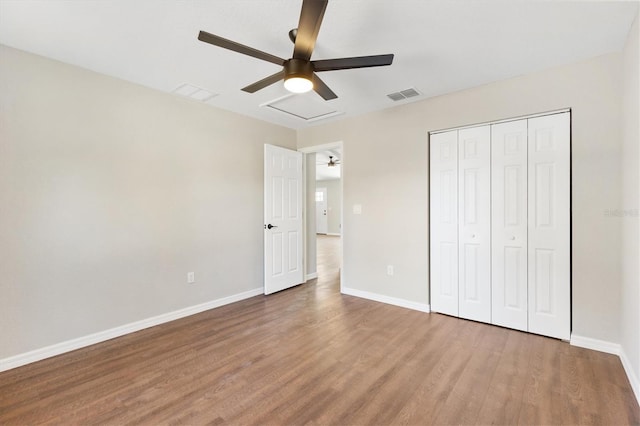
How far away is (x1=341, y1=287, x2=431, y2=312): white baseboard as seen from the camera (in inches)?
138

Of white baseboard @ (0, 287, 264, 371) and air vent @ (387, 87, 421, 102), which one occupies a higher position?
air vent @ (387, 87, 421, 102)

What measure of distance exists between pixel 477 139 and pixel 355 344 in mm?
2485

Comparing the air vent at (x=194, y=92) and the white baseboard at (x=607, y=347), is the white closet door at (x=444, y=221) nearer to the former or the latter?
the white baseboard at (x=607, y=347)

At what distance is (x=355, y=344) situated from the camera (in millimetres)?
2664

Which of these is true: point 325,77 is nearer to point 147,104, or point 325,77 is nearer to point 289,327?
point 147,104

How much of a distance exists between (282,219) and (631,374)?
3.77 metres

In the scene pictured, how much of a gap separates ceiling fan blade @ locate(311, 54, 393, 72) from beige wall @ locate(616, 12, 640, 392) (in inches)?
65.8

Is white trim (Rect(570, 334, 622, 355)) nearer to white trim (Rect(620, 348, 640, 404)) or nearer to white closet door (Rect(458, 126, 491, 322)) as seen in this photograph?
white trim (Rect(620, 348, 640, 404))

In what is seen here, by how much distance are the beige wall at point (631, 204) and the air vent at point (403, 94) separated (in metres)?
1.66


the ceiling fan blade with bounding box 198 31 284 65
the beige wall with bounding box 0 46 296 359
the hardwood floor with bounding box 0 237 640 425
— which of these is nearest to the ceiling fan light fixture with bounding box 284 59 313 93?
the ceiling fan blade with bounding box 198 31 284 65

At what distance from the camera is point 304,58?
198cm

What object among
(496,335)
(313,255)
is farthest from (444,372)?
(313,255)

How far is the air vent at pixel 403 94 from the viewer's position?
3234mm

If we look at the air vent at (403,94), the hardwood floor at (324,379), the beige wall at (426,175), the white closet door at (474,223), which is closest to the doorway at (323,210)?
the beige wall at (426,175)
